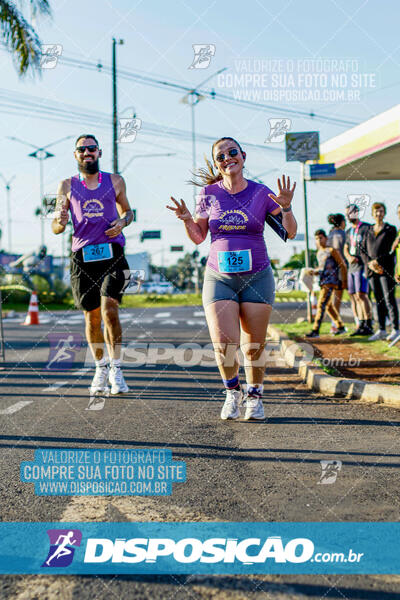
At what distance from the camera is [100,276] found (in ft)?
19.7

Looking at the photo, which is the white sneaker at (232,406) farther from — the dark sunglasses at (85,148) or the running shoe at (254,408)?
the dark sunglasses at (85,148)

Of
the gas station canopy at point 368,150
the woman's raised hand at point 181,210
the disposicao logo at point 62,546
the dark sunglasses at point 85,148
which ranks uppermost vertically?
the gas station canopy at point 368,150

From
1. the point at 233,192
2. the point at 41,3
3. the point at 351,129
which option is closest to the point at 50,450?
the point at 233,192

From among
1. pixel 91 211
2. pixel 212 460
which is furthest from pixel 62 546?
pixel 91 211

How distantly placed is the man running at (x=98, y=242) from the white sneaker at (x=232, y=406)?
1500mm

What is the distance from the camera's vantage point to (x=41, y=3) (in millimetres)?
12094

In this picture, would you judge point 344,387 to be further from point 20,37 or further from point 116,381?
point 20,37

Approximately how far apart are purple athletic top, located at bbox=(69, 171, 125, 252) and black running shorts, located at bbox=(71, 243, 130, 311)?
163 millimetres

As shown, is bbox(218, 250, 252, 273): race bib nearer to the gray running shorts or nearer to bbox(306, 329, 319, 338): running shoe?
the gray running shorts

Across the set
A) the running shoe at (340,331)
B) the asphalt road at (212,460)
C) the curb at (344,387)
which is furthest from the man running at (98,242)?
the running shoe at (340,331)

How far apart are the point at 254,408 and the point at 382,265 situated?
197 inches

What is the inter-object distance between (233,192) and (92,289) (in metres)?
1.84

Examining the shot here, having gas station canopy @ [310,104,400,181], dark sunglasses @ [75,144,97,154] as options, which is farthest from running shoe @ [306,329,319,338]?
dark sunglasses @ [75,144,97,154]

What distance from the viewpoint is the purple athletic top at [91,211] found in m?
5.88
